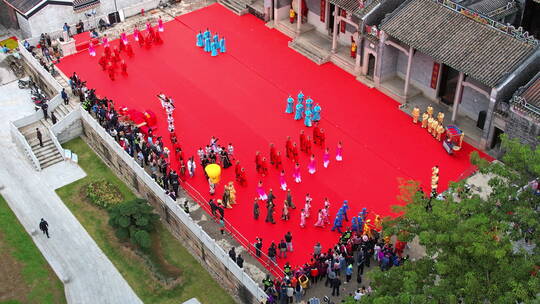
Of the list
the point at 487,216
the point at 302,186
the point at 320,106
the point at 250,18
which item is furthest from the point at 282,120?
the point at 487,216

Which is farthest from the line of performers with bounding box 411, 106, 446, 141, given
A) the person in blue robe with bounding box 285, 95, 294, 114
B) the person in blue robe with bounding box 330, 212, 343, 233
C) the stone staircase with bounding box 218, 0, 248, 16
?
the stone staircase with bounding box 218, 0, 248, 16

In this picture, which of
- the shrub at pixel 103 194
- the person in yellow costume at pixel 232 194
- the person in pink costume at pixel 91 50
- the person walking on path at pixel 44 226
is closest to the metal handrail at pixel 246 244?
the person in yellow costume at pixel 232 194

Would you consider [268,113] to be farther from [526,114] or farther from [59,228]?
[526,114]

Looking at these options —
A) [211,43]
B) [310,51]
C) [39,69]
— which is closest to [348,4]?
[310,51]

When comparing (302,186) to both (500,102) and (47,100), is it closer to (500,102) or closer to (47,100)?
(500,102)

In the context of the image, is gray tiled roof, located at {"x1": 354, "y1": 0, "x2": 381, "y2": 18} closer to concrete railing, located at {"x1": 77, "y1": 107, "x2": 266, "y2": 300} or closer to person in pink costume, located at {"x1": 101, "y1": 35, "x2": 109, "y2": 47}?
concrete railing, located at {"x1": 77, "y1": 107, "x2": 266, "y2": 300}
